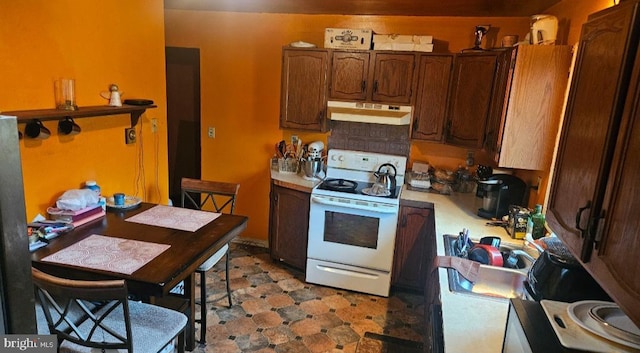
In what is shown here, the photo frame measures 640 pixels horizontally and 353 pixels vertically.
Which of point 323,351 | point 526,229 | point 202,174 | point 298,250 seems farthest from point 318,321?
point 202,174

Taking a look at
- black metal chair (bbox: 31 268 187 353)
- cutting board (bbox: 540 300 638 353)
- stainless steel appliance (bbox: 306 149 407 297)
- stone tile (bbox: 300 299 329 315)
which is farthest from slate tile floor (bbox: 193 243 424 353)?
cutting board (bbox: 540 300 638 353)

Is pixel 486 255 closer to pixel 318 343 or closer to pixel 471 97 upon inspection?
pixel 318 343

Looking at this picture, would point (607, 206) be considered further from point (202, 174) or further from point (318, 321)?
point (202, 174)

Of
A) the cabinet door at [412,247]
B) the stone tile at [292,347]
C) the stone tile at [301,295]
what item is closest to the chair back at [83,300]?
the stone tile at [292,347]

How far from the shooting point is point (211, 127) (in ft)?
13.0

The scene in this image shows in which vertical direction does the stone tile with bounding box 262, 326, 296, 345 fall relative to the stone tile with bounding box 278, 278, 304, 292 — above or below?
below

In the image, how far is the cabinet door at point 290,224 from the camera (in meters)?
3.31

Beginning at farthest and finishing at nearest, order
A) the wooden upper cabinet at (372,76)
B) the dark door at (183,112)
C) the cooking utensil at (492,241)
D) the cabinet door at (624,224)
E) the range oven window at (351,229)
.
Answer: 1. the dark door at (183,112)
2. the wooden upper cabinet at (372,76)
3. the range oven window at (351,229)
4. the cooking utensil at (492,241)
5. the cabinet door at (624,224)

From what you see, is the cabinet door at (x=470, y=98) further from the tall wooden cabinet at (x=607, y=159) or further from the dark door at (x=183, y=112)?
the dark door at (x=183, y=112)

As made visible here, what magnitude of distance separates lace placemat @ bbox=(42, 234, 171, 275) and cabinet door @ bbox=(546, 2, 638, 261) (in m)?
1.58

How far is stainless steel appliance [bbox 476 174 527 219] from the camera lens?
263cm

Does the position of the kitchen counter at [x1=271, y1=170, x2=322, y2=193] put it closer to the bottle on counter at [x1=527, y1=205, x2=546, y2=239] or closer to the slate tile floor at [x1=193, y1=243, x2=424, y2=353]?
the slate tile floor at [x1=193, y1=243, x2=424, y2=353]

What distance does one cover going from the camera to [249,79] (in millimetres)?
3793

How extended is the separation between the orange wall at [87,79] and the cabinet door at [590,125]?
227 cm
